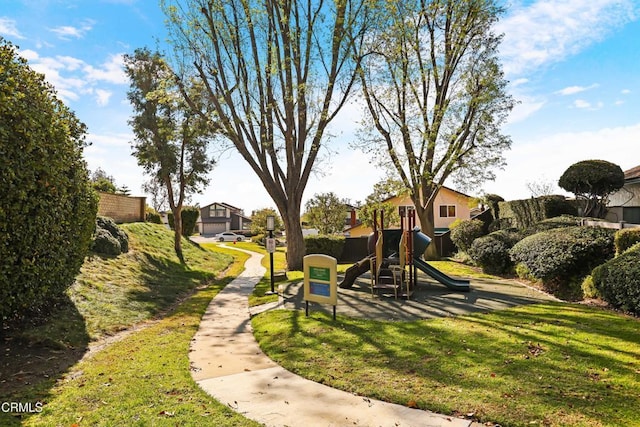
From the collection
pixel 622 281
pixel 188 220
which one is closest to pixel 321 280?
pixel 622 281

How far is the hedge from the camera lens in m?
17.5

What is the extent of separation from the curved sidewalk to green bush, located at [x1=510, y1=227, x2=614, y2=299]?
8.51 metres

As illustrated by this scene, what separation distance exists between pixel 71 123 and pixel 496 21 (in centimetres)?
1900

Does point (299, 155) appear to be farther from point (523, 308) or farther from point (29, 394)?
point (29, 394)

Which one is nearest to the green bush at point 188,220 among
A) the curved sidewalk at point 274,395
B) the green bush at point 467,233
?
the green bush at point 467,233

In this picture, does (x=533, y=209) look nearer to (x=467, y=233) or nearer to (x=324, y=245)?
(x=467, y=233)

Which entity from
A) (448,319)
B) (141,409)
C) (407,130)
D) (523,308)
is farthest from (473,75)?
(141,409)

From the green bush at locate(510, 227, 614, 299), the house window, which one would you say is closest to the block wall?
the green bush at locate(510, 227, 614, 299)

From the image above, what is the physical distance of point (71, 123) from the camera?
834 cm

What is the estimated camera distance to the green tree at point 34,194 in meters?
6.03

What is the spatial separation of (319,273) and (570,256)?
6886mm

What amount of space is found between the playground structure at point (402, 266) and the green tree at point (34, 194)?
23.5ft

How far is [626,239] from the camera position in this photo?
31.8 ft

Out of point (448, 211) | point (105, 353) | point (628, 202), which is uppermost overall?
point (448, 211)
